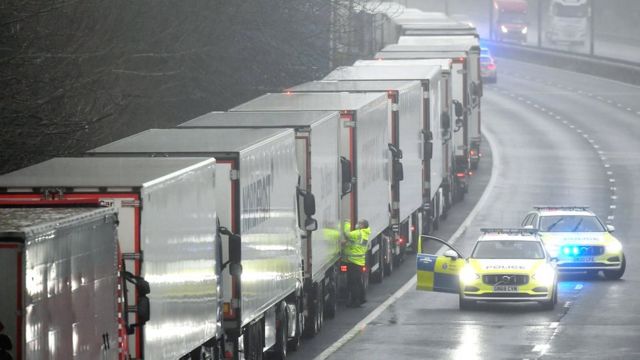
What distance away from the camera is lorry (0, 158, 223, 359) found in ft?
54.9

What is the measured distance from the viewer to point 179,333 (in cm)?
1831

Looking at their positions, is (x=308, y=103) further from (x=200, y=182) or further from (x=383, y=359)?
(x=200, y=182)

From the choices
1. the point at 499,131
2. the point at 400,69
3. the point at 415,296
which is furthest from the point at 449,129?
the point at 499,131

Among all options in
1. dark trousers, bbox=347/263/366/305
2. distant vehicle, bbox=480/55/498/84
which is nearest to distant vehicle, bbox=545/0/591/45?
distant vehicle, bbox=480/55/498/84

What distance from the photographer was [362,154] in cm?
3105

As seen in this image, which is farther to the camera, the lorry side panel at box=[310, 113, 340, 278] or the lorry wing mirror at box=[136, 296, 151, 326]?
the lorry side panel at box=[310, 113, 340, 278]

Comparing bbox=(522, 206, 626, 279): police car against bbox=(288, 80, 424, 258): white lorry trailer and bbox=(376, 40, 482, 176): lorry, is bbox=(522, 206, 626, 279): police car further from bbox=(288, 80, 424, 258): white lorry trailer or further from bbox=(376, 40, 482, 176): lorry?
bbox=(376, 40, 482, 176): lorry

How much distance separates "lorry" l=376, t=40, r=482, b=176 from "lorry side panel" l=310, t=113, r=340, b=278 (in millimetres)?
20549

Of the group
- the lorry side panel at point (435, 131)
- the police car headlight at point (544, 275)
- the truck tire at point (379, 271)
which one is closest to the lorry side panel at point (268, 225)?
the police car headlight at point (544, 275)

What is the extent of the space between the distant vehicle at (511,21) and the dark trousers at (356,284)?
102m

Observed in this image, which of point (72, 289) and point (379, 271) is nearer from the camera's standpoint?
point (72, 289)

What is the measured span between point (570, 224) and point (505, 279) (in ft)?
18.9

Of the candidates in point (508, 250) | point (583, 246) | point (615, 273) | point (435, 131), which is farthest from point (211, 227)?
point (435, 131)

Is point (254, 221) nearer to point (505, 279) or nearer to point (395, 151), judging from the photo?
point (505, 279)
